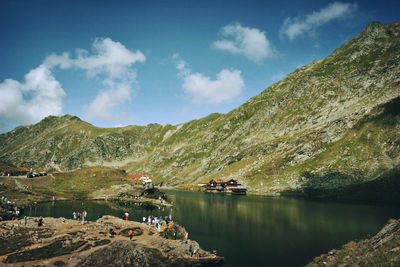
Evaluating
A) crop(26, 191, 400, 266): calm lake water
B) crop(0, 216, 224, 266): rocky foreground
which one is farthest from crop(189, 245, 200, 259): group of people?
crop(26, 191, 400, 266): calm lake water

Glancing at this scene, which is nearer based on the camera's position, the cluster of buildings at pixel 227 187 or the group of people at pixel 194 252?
the group of people at pixel 194 252

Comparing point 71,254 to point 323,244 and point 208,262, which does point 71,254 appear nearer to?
point 208,262

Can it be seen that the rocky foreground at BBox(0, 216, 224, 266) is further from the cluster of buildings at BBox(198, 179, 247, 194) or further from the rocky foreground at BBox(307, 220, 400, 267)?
the cluster of buildings at BBox(198, 179, 247, 194)

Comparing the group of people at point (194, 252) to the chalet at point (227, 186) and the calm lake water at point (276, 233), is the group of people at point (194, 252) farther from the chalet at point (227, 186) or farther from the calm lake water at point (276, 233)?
the chalet at point (227, 186)

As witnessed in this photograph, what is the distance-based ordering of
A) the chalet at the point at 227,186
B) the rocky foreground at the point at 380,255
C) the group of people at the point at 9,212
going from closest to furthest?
the rocky foreground at the point at 380,255, the group of people at the point at 9,212, the chalet at the point at 227,186

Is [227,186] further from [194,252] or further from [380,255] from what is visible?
[380,255]

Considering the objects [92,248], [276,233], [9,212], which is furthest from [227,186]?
[92,248]

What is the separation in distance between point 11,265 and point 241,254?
116 feet

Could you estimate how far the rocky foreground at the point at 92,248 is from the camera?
32594mm

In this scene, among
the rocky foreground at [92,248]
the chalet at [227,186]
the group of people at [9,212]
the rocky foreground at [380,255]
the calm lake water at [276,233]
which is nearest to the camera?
the rocky foreground at [380,255]

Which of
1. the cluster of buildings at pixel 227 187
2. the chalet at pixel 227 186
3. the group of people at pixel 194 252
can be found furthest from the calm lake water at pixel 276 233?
the chalet at pixel 227 186

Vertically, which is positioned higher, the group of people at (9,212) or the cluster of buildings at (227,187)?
the group of people at (9,212)

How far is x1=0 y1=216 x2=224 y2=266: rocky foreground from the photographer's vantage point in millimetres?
32594

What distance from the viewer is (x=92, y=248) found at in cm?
3766
